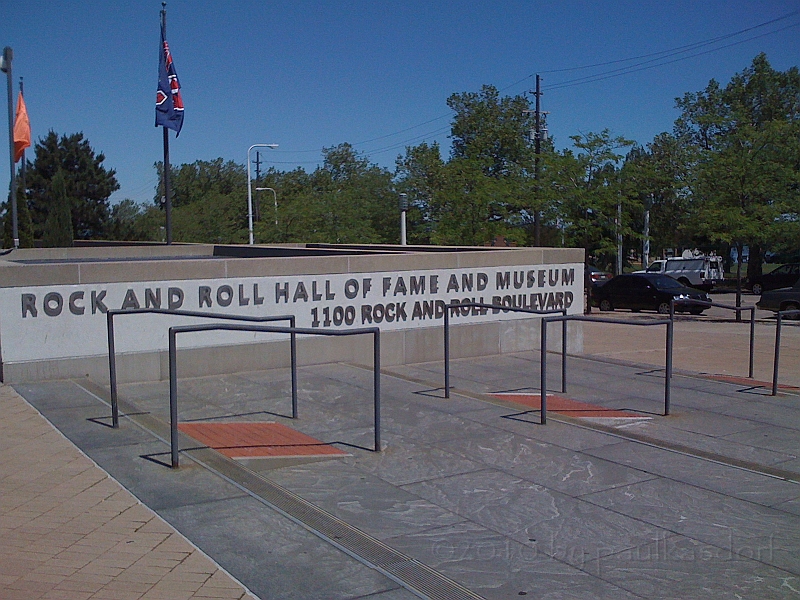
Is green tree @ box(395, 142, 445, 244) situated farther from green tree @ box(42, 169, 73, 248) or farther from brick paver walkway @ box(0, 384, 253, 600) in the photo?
brick paver walkway @ box(0, 384, 253, 600)

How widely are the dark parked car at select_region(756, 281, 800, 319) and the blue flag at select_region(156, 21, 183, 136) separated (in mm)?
16430

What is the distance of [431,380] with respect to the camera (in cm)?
1061

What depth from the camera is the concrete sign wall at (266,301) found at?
9.17m

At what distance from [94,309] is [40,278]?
0.65 m

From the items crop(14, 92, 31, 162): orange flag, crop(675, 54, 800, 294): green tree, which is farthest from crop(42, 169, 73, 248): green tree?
crop(675, 54, 800, 294): green tree

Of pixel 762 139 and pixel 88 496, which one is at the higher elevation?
pixel 762 139

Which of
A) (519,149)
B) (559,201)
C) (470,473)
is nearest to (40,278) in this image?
(470,473)

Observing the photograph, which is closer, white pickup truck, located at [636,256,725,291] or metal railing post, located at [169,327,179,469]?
metal railing post, located at [169,327,179,469]

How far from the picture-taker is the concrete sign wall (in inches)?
361

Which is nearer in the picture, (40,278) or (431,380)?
(40,278)

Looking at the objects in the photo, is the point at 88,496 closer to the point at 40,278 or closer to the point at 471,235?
Result: the point at 40,278

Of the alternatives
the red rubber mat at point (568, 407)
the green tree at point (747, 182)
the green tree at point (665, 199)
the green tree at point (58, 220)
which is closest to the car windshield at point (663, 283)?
the green tree at point (747, 182)

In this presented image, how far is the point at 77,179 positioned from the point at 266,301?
45195 millimetres

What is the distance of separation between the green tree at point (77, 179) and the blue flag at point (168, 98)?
103 ft
